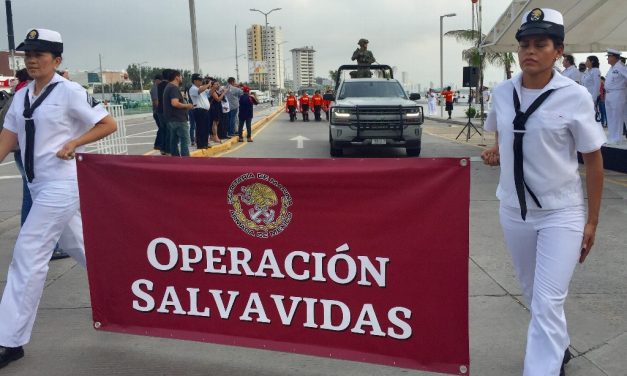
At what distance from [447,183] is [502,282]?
2.44m

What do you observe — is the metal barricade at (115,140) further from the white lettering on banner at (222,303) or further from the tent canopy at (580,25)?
the tent canopy at (580,25)

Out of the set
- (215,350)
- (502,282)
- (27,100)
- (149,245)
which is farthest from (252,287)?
(502,282)

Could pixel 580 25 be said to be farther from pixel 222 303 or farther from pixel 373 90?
pixel 222 303

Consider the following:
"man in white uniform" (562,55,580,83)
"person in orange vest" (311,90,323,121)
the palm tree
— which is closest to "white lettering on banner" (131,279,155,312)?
"man in white uniform" (562,55,580,83)

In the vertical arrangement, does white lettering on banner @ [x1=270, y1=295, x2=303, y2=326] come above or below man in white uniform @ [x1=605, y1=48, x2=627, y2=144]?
below

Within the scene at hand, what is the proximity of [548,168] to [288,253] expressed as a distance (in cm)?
130

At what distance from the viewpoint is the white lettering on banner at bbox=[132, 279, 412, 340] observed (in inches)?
109

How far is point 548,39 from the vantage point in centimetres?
267

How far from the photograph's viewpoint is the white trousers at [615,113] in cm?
1151

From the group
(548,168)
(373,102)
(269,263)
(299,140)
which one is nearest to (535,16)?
(548,168)

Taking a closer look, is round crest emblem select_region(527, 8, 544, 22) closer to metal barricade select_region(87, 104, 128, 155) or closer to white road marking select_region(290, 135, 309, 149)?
metal barricade select_region(87, 104, 128, 155)

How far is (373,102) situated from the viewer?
12.7m

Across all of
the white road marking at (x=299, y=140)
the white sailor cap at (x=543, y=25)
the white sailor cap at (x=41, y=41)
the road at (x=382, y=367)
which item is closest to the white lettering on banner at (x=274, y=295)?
the road at (x=382, y=367)

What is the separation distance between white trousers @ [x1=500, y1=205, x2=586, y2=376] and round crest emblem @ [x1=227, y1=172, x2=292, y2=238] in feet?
3.79
